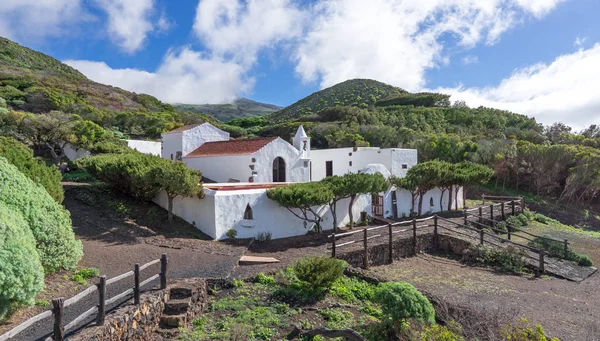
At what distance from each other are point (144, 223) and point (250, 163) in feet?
22.4

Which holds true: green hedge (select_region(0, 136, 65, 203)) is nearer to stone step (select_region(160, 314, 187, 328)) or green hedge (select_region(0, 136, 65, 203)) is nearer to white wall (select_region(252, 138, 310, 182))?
stone step (select_region(160, 314, 187, 328))

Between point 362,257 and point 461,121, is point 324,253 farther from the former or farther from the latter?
point 461,121

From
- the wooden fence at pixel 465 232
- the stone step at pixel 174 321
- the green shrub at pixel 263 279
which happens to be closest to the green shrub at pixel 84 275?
the stone step at pixel 174 321

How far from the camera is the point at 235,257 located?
1099 centimetres

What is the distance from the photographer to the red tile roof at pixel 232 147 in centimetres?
1970

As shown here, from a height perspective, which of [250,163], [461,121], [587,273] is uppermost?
[461,121]

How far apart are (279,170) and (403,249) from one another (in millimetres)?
8708

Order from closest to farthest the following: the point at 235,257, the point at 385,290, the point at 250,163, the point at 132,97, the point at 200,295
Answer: the point at 385,290
the point at 200,295
the point at 235,257
the point at 250,163
the point at 132,97

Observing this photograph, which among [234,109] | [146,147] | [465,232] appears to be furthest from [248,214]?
[234,109]

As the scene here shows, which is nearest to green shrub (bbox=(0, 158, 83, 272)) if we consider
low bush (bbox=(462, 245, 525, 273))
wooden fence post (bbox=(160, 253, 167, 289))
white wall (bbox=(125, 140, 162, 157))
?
wooden fence post (bbox=(160, 253, 167, 289))

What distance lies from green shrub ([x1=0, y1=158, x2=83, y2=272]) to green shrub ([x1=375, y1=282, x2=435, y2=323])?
690 cm

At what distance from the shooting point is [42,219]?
7602 millimetres

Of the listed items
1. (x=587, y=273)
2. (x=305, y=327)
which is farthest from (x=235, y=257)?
(x=587, y=273)

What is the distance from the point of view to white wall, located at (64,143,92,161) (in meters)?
22.6
